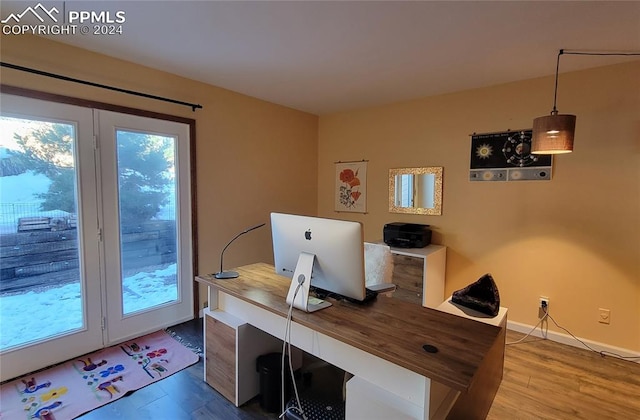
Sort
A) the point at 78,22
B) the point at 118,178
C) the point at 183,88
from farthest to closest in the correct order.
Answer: the point at 183,88
the point at 118,178
the point at 78,22

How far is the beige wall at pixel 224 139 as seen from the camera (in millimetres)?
2357

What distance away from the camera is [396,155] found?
3930mm

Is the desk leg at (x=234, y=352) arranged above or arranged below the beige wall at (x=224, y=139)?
below

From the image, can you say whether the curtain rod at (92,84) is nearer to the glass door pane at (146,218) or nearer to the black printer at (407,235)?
the glass door pane at (146,218)

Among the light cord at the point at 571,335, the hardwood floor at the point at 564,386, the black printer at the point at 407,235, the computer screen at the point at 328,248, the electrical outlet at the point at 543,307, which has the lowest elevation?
the hardwood floor at the point at 564,386

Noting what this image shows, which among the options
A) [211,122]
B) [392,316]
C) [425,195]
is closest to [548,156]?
[425,195]

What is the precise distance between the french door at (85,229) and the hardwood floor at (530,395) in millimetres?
865

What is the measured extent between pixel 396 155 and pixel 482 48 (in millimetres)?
1672

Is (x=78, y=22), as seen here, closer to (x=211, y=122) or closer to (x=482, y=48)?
(x=211, y=122)

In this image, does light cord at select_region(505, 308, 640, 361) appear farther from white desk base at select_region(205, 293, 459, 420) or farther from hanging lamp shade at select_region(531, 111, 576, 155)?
white desk base at select_region(205, 293, 459, 420)

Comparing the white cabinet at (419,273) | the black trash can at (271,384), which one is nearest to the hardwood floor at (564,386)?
the white cabinet at (419,273)

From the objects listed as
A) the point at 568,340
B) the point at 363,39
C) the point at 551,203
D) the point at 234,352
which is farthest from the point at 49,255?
the point at 568,340

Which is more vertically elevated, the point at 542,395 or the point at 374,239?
the point at 374,239

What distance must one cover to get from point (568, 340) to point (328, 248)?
2868 mm
